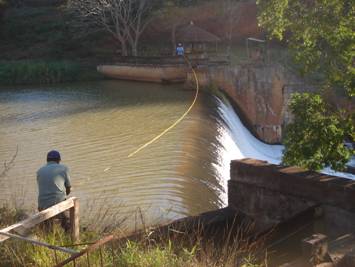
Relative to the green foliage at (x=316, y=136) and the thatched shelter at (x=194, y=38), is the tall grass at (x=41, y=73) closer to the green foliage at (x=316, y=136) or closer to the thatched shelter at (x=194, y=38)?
the thatched shelter at (x=194, y=38)

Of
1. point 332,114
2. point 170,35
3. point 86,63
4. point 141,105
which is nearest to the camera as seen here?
point 332,114

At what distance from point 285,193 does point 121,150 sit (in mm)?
6473

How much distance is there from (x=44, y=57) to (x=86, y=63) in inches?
161

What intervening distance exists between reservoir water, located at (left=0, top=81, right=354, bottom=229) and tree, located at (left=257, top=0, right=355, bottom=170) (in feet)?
6.82

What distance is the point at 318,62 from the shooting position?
957 centimetres

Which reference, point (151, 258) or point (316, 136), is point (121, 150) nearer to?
point (316, 136)

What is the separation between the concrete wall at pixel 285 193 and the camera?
8.38 metres

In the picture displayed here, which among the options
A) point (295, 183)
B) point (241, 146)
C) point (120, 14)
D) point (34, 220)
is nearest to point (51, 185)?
point (34, 220)

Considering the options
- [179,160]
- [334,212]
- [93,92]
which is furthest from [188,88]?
[334,212]

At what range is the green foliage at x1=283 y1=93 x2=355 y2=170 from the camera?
10227 mm

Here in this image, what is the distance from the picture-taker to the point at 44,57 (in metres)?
38.5

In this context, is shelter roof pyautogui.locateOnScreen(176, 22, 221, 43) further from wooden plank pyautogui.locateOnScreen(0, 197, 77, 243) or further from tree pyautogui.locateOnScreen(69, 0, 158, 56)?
wooden plank pyautogui.locateOnScreen(0, 197, 77, 243)

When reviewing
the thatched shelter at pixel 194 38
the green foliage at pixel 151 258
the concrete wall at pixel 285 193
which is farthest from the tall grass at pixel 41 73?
the green foliage at pixel 151 258

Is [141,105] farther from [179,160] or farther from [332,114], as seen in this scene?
[332,114]
